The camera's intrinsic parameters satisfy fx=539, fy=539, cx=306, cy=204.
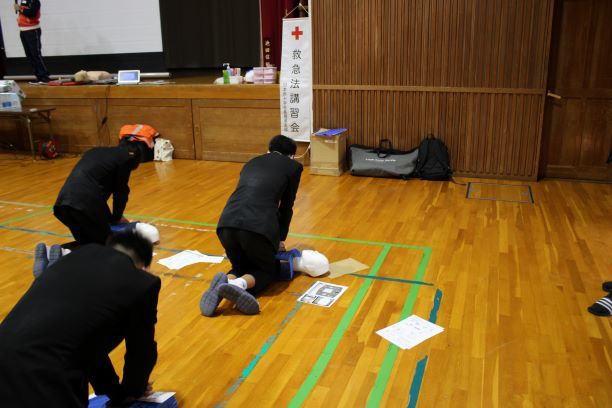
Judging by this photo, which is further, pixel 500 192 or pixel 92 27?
pixel 92 27

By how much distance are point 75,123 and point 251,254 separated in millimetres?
5430

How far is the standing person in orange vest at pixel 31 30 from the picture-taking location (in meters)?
7.38

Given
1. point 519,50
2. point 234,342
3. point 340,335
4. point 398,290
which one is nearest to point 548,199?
point 519,50

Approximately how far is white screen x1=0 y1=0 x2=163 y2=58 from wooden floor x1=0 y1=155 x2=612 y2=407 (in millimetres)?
3942

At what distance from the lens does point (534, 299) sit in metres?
3.17

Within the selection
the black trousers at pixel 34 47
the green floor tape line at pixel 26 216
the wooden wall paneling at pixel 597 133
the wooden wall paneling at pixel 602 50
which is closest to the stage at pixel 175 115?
the black trousers at pixel 34 47

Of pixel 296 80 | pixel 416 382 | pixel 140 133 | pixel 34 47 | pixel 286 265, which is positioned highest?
pixel 34 47

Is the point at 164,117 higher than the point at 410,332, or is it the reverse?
the point at 164,117

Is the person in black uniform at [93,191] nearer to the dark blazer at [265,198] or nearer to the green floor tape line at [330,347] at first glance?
the dark blazer at [265,198]

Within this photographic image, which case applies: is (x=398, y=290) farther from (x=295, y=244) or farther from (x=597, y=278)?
(x=597, y=278)

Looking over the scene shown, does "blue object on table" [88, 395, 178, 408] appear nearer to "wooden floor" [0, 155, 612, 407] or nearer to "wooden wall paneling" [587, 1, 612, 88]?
"wooden floor" [0, 155, 612, 407]

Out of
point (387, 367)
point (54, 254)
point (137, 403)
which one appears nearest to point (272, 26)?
point (54, 254)

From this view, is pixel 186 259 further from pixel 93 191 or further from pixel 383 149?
pixel 383 149

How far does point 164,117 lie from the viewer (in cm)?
709
